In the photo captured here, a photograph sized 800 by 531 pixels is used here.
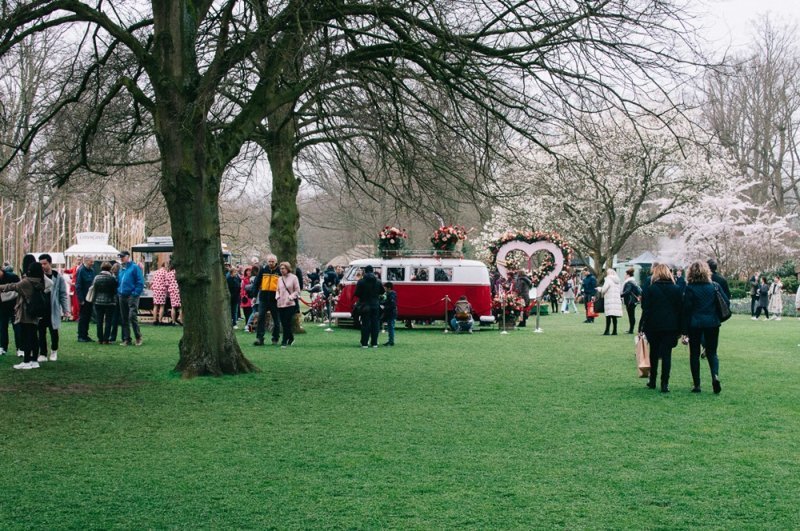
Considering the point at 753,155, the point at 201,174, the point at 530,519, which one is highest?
the point at 753,155

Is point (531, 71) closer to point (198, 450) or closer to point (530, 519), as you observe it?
point (198, 450)

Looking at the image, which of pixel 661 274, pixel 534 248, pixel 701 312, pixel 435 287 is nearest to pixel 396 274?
pixel 435 287

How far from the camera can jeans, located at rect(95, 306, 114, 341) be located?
77.3 ft

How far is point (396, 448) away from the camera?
9.96 m

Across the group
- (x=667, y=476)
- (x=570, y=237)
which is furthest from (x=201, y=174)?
(x=570, y=237)

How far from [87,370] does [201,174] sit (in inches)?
164

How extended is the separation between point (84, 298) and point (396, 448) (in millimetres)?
17183

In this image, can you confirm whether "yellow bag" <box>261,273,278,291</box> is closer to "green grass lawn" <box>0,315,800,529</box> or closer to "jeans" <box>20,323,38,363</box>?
"green grass lawn" <box>0,315,800,529</box>

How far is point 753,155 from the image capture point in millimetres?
66562

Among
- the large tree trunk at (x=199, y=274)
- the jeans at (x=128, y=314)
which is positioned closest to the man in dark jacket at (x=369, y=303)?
the jeans at (x=128, y=314)

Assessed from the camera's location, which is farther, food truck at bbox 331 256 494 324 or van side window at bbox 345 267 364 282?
van side window at bbox 345 267 364 282

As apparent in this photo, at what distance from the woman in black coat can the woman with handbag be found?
0.50ft

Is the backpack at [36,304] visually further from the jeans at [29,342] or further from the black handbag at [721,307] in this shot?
the black handbag at [721,307]

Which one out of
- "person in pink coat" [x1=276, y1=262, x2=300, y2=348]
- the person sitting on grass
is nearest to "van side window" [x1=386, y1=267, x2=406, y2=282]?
the person sitting on grass
